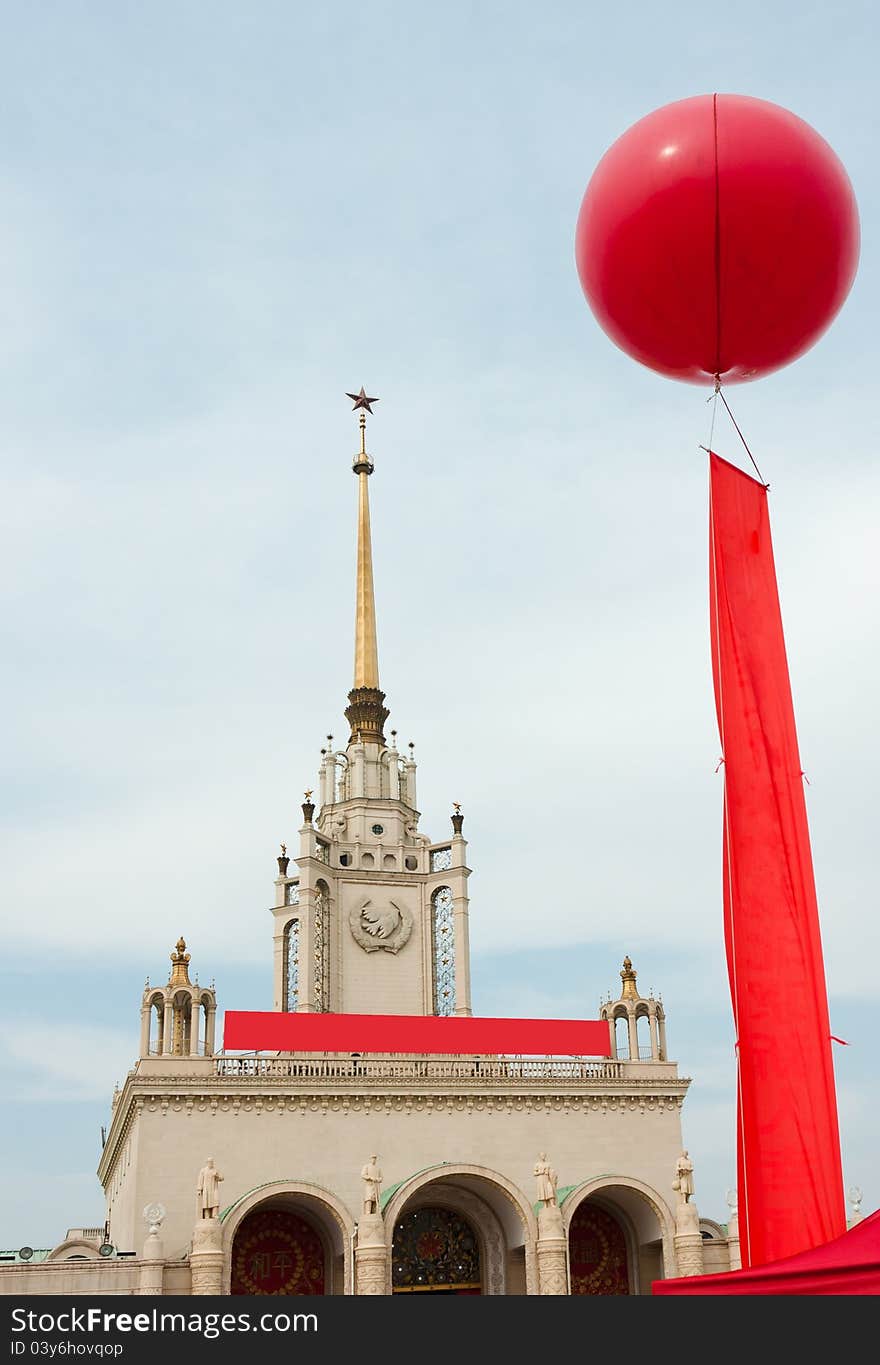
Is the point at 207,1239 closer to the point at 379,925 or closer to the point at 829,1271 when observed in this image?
the point at 379,925

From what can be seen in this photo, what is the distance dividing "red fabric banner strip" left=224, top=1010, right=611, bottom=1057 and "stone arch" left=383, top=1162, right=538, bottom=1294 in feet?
11.8

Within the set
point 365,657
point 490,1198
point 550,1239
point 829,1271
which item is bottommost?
point 829,1271

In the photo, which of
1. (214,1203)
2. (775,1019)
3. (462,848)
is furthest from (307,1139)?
(775,1019)

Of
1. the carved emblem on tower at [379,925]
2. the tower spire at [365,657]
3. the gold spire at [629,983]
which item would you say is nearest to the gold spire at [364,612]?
the tower spire at [365,657]

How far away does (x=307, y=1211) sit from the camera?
39.6m

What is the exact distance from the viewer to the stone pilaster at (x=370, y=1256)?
115 ft

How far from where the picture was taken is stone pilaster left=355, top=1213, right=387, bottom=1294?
34969 mm

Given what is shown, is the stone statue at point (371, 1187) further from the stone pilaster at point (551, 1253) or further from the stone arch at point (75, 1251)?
the stone arch at point (75, 1251)

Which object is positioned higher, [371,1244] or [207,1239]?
[207,1239]

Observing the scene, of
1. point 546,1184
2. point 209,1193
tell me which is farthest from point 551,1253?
point 209,1193

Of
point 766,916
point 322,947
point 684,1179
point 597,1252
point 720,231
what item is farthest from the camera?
point 322,947

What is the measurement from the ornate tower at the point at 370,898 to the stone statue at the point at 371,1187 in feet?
34.8

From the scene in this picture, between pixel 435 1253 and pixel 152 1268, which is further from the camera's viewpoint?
pixel 435 1253

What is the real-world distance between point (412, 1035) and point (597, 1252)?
8930 millimetres
